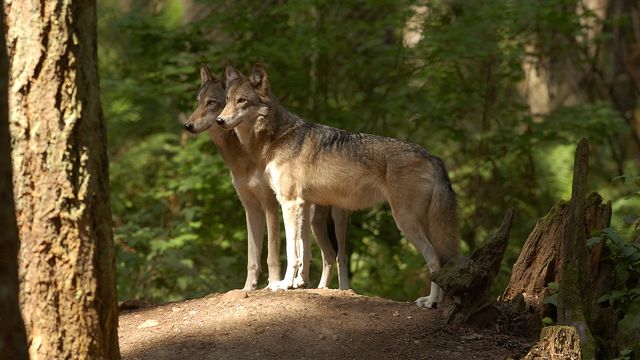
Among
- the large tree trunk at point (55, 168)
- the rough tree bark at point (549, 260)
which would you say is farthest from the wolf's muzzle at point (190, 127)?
the large tree trunk at point (55, 168)

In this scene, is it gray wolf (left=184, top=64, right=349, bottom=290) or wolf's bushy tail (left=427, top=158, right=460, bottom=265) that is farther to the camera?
gray wolf (left=184, top=64, right=349, bottom=290)

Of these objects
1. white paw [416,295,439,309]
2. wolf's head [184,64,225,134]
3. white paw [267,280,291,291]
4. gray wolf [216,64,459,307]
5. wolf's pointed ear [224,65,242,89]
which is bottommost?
white paw [416,295,439,309]

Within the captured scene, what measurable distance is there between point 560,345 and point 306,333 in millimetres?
Result: 2034

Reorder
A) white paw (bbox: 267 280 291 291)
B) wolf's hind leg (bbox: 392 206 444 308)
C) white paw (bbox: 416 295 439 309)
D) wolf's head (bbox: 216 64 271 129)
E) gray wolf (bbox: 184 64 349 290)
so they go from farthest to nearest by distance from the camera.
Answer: gray wolf (bbox: 184 64 349 290), wolf's head (bbox: 216 64 271 129), white paw (bbox: 267 280 291 291), wolf's hind leg (bbox: 392 206 444 308), white paw (bbox: 416 295 439 309)

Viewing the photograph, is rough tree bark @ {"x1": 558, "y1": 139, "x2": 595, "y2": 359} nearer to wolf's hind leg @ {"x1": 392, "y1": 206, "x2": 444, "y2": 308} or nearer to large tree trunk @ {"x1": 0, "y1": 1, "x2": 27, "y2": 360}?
wolf's hind leg @ {"x1": 392, "y1": 206, "x2": 444, "y2": 308}

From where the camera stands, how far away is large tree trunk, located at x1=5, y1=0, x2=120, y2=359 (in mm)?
5113

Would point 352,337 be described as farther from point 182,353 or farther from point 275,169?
point 275,169

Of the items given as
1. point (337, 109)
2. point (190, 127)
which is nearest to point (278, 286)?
point (190, 127)

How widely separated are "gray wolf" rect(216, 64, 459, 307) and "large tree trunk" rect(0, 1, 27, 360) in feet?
16.6

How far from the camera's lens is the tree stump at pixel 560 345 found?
6.35 metres

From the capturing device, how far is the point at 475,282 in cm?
720

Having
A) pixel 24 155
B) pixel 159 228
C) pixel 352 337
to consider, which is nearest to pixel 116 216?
pixel 159 228

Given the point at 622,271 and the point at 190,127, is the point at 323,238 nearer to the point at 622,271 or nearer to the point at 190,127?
the point at 190,127

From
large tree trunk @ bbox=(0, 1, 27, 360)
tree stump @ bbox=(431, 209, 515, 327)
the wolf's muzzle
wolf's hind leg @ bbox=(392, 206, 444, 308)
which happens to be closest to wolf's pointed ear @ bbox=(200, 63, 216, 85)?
the wolf's muzzle
